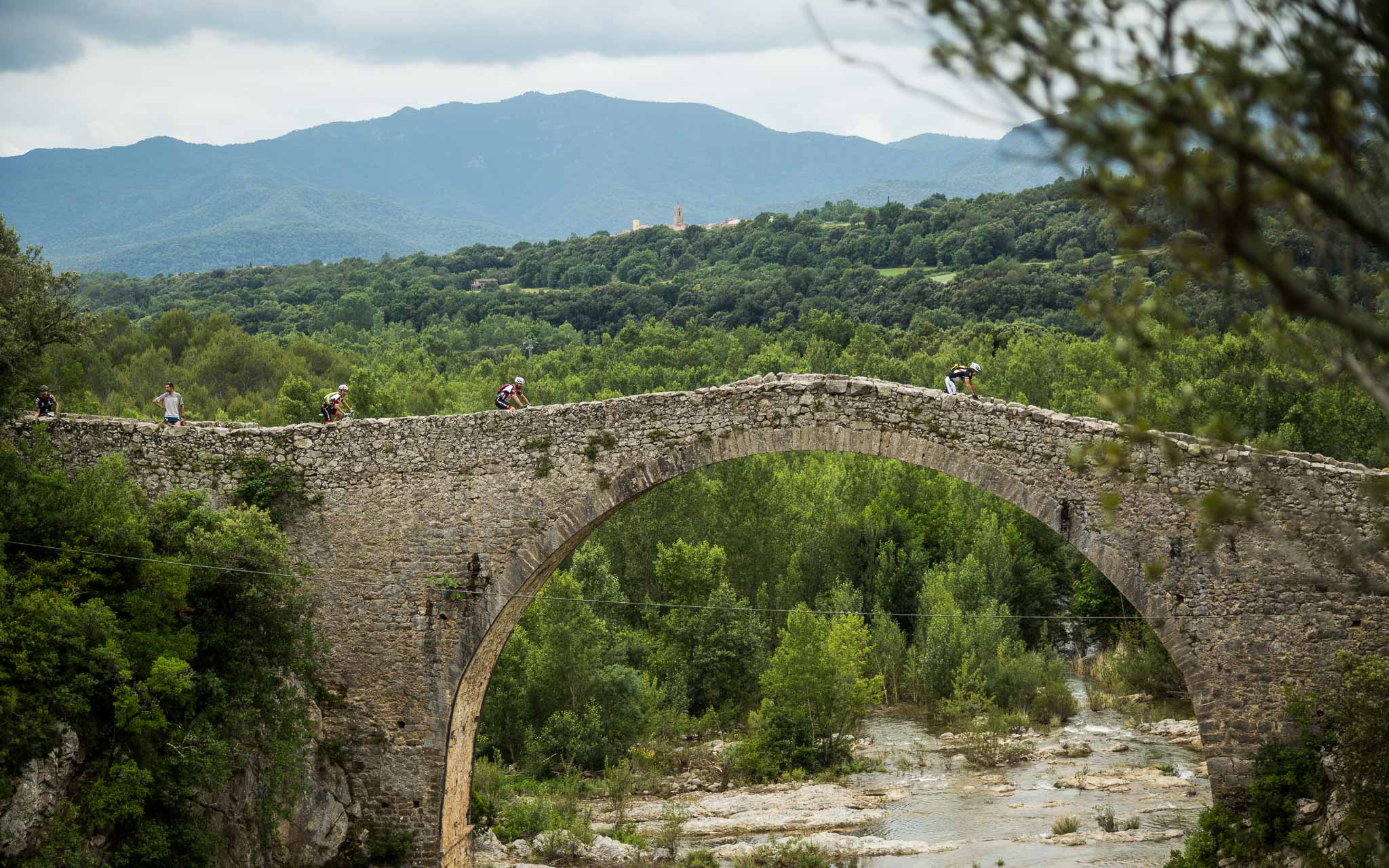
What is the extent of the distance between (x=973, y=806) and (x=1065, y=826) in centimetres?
214

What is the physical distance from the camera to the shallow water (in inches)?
642

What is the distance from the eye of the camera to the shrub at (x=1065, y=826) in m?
17.0

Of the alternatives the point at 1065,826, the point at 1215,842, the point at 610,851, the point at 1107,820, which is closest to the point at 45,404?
the point at 610,851

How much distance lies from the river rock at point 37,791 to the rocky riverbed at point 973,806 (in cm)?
680

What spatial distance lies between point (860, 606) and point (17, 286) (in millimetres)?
20770

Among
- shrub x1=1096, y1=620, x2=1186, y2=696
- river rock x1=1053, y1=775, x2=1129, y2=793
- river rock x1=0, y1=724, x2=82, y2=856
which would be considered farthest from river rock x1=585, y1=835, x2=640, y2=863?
shrub x1=1096, y1=620, x2=1186, y2=696

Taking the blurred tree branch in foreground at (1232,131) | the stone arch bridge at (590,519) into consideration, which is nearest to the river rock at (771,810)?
the stone arch bridge at (590,519)

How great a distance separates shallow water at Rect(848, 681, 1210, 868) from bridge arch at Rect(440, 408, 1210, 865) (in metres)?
4.66

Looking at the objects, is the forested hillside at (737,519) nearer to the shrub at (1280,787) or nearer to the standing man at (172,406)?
the standing man at (172,406)

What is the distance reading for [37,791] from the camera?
10.3 metres

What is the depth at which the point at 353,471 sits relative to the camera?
13914 millimetres

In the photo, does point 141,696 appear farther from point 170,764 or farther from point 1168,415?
point 1168,415

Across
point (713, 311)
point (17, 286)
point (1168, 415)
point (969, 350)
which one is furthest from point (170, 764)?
point (713, 311)

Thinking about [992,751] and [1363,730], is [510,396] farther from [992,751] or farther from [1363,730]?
[992,751]
